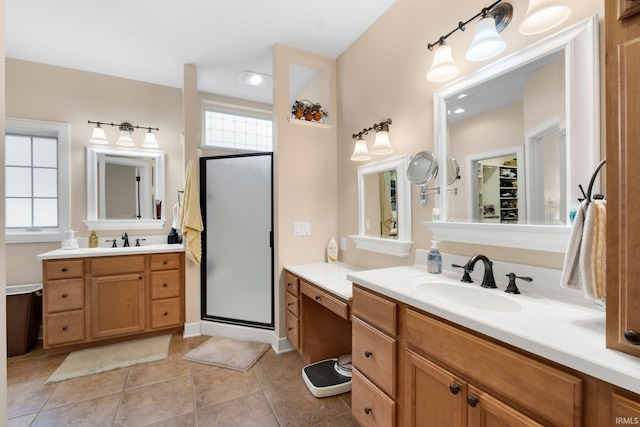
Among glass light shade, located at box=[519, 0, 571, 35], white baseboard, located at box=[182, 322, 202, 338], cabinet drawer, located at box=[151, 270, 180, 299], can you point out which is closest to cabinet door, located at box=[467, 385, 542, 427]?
glass light shade, located at box=[519, 0, 571, 35]

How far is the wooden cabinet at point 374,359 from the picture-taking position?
1299 mm

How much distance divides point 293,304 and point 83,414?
1517 mm

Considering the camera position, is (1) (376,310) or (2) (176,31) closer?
(1) (376,310)

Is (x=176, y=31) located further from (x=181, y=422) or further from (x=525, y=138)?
(x=181, y=422)

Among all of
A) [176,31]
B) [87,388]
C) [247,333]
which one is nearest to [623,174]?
[247,333]

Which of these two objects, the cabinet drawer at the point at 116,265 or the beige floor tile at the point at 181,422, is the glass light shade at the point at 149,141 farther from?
the beige floor tile at the point at 181,422

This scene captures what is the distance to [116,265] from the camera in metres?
2.70

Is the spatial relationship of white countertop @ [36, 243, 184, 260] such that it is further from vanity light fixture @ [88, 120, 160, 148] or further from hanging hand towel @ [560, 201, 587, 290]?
hanging hand towel @ [560, 201, 587, 290]

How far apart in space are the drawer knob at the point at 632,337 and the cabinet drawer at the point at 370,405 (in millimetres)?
932

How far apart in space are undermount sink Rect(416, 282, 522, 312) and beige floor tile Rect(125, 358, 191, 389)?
6.68ft

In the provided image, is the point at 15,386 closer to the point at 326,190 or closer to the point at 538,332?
the point at 326,190

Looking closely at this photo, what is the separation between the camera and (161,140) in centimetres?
338

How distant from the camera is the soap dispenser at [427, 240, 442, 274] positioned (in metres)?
1.62

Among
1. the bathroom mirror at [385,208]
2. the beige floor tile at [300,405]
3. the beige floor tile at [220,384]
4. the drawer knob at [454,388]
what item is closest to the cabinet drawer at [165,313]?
the beige floor tile at [220,384]
